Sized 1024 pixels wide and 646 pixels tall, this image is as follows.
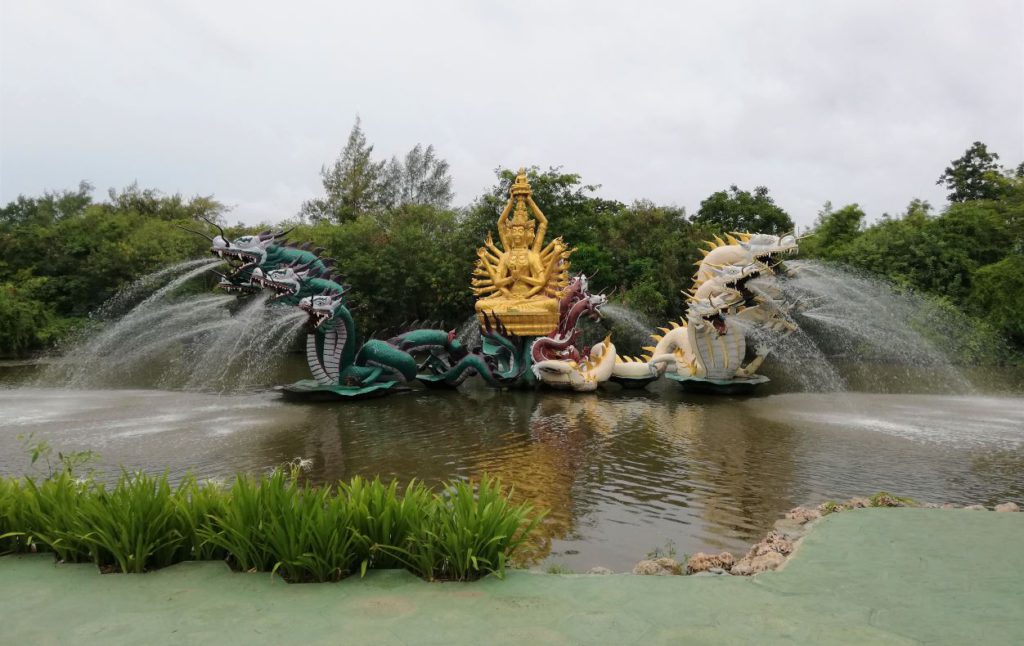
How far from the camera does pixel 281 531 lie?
3555mm

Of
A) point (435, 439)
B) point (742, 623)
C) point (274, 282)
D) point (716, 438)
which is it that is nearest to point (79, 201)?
point (274, 282)

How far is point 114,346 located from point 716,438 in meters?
16.8

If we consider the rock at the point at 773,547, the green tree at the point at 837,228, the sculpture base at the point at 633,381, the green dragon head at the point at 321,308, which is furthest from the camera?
the green tree at the point at 837,228

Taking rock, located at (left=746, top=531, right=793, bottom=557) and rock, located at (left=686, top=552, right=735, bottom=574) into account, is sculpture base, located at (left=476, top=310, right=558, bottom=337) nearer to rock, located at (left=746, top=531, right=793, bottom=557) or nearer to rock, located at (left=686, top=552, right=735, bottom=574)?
rock, located at (left=746, top=531, right=793, bottom=557)

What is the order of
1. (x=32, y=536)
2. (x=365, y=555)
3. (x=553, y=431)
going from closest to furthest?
(x=365, y=555) < (x=32, y=536) < (x=553, y=431)

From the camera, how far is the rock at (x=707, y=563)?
3.90m

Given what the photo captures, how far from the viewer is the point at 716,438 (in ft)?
27.5

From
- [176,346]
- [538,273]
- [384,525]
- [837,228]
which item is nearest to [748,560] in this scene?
[384,525]

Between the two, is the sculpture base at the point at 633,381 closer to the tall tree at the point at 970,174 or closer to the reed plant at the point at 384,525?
the reed plant at the point at 384,525

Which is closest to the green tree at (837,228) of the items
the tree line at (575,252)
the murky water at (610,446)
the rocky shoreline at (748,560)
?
the tree line at (575,252)

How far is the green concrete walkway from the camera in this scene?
2.96 meters

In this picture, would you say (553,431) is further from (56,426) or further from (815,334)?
(815,334)

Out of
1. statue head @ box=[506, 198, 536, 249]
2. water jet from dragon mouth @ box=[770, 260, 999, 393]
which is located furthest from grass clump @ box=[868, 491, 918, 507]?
statue head @ box=[506, 198, 536, 249]

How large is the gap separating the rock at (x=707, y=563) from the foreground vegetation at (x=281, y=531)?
1064 millimetres
